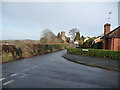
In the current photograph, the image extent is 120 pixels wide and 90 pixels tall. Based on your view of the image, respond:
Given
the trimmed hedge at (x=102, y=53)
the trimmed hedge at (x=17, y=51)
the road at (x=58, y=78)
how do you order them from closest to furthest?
the road at (x=58, y=78) < the trimmed hedge at (x=17, y=51) < the trimmed hedge at (x=102, y=53)

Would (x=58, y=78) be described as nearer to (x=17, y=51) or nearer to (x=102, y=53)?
(x=17, y=51)

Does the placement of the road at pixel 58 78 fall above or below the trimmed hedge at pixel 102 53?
below

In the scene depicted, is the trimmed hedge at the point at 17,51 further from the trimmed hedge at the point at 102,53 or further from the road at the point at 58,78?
the trimmed hedge at the point at 102,53

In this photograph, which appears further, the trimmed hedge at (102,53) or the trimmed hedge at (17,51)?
the trimmed hedge at (102,53)

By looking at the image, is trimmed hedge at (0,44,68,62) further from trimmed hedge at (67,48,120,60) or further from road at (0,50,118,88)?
trimmed hedge at (67,48,120,60)

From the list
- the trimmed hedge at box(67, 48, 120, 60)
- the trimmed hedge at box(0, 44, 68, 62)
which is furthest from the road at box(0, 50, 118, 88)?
the trimmed hedge at box(67, 48, 120, 60)

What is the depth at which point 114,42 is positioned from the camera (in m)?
16.5

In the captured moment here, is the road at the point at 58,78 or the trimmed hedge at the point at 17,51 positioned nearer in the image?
the road at the point at 58,78

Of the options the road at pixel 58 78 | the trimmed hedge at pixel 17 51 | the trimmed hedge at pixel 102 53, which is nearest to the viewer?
the road at pixel 58 78

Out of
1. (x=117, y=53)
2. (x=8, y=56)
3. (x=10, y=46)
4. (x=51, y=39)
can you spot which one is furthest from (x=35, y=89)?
(x=51, y=39)

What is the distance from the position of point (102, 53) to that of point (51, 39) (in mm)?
31144

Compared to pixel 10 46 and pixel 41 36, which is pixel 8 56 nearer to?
pixel 10 46

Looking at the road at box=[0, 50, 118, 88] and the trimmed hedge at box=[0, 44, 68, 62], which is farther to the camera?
the trimmed hedge at box=[0, 44, 68, 62]

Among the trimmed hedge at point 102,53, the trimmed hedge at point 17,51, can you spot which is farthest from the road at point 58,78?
the trimmed hedge at point 102,53
